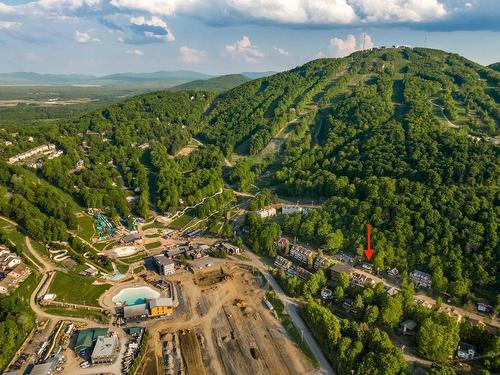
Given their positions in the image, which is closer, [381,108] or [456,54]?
[381,108]

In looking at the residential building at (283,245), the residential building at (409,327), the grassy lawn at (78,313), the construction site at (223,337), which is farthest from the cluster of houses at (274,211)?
the grassy lawn at (78,313)

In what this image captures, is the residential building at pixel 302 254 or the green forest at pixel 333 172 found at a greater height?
the green forest at pixel 333 172

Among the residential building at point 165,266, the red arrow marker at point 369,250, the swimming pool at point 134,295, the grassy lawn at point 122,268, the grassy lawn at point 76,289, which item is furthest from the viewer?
the red arrow marker at point 369,250

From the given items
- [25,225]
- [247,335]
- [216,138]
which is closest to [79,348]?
[247,335]

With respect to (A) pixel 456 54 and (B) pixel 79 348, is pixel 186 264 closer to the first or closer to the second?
(B) pixel 79 348

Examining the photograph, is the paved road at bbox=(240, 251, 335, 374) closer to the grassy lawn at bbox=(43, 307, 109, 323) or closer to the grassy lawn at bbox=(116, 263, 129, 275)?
the grassy lawn at bbox=(116, 263, 129, 275)

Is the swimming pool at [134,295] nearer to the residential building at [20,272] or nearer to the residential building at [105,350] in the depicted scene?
the residential building at [105,350]
